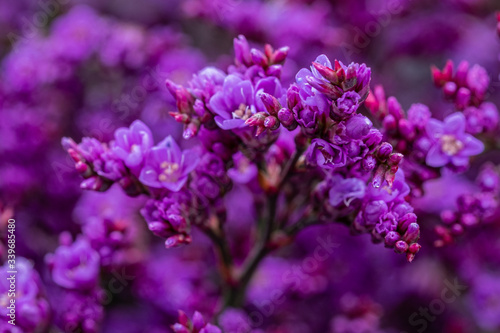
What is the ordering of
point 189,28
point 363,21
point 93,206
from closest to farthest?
1. point 93,206
2. point 363,21
3. point 189,28

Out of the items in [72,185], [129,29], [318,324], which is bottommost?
[318,324]

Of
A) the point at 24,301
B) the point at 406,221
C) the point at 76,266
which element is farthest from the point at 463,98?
the point at 24,301

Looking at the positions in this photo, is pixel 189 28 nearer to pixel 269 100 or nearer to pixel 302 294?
pixel 302 294

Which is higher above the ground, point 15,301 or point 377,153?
point 377,153

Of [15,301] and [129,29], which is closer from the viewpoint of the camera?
[15,301]

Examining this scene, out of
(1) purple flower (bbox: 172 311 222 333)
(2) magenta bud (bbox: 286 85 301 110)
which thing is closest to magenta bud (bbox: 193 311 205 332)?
(1) purple flower (bbox: 172 311 222 333)

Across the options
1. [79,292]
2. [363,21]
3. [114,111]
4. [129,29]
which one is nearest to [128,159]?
[79,292]
